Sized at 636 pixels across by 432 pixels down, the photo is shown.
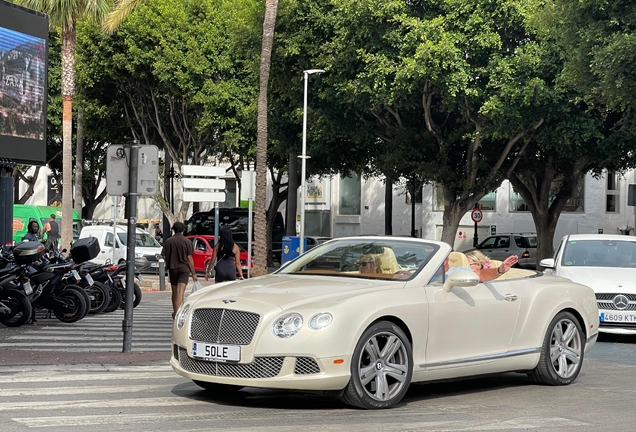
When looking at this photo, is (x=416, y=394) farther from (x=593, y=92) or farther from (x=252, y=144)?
(x=252, y=144)

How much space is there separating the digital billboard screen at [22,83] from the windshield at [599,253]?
11.9 m

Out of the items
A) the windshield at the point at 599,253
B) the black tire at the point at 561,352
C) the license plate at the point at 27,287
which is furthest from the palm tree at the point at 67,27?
the black tire at the point at 561,352

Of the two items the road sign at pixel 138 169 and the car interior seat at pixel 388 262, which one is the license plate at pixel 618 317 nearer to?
the road sign at pixel 138 169

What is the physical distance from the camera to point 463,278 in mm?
9445

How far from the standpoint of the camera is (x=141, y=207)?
7950cm

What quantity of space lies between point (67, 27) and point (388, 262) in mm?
27315

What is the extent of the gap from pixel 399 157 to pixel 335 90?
3675 mm

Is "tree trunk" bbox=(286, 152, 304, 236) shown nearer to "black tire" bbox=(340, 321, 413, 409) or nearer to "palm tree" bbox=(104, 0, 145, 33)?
"palm tree" bbox=(104, 0, 145, 33)

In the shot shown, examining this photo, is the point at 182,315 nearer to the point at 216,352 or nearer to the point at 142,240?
the point at 216,352

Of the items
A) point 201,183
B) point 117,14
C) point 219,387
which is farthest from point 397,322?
point 117,14

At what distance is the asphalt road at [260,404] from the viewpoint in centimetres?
809

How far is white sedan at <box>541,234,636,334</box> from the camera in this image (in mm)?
15734

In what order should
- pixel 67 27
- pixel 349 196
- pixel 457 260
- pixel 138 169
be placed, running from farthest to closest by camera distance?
1. pixel 349 196
2. pixel 67 27
3. pixel 138 169
4. pixel 457 260

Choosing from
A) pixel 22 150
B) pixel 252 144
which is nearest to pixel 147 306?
pixel 22 150
